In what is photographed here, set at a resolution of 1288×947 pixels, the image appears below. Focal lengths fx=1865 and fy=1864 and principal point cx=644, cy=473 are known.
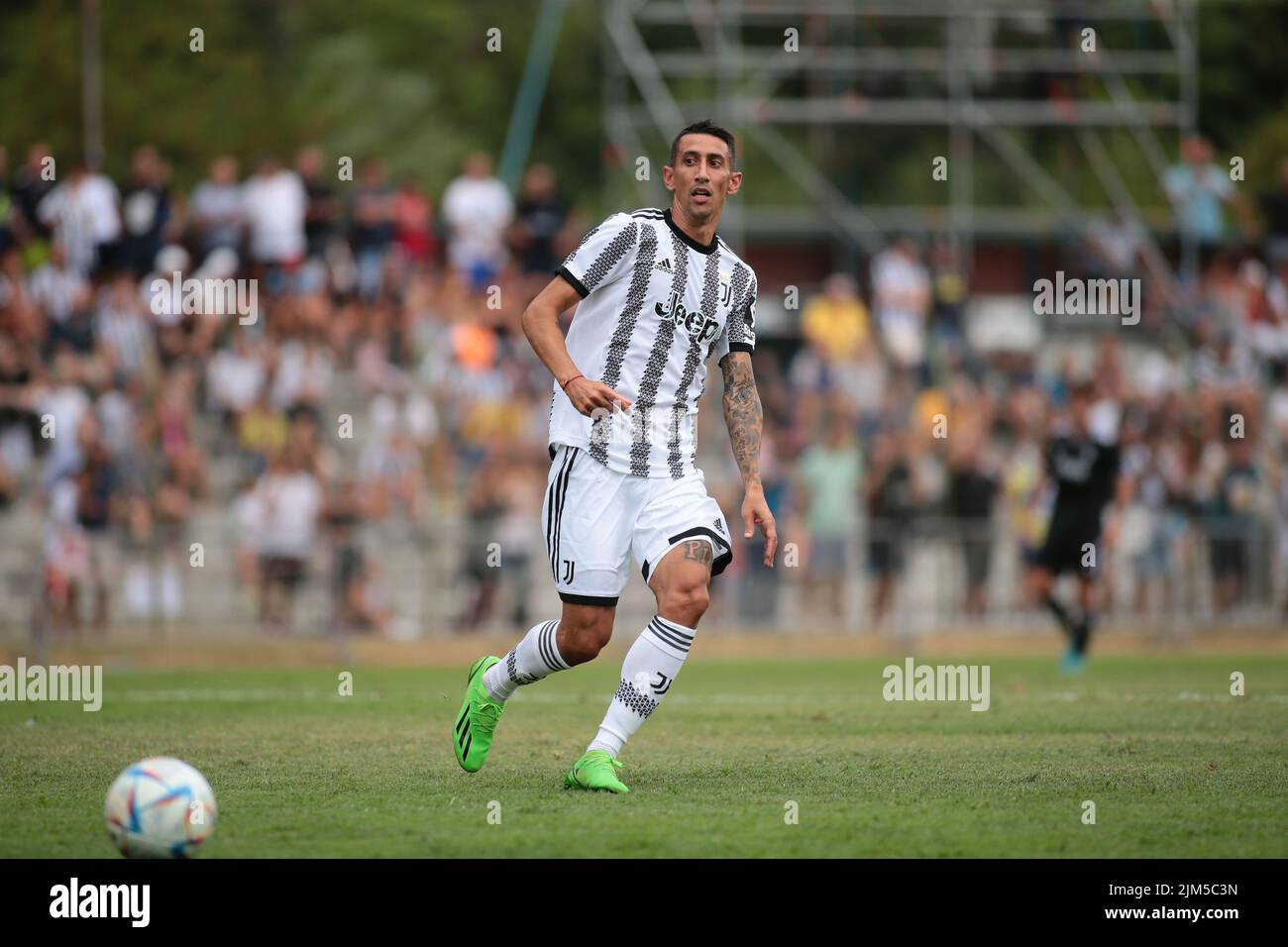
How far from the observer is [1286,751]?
32.8 feet

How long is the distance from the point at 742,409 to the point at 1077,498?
9.59 metres

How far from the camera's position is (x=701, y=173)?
8.78 metres

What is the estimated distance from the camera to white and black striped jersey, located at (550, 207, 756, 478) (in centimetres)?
879

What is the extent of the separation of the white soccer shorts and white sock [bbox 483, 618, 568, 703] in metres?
0.28

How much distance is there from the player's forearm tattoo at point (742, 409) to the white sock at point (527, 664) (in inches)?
49.3

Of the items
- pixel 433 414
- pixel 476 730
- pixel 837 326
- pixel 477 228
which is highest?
pixel 477 228

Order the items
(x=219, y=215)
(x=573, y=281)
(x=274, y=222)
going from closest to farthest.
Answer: (x=573, y=281) < (x=219, y=215) < (x=274, y=222)

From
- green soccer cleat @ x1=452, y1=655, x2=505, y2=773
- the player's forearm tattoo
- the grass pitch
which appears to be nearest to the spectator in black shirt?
the grass pitch

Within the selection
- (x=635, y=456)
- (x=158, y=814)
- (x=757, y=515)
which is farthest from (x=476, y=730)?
(x=158, y=814)

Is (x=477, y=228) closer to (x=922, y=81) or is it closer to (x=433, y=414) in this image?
(x=433, y=414)

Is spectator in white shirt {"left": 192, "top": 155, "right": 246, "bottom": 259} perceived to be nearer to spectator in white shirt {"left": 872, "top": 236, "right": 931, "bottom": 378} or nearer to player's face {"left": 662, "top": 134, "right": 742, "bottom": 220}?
spectator in white shirt {"left": 872, "top": 236, "right": 931, "bottom": 378}

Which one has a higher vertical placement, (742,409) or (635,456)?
(742,409)
